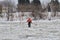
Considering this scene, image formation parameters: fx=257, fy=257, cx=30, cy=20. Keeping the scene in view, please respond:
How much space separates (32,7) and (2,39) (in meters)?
44.0

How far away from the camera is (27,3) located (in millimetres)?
Result: 61281

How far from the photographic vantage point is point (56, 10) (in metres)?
57.4

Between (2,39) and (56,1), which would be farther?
(56,1)

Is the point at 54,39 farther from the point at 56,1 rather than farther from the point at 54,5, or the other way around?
the point at 56,1

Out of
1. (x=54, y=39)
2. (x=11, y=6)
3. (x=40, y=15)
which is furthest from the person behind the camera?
(x=11, y=6)

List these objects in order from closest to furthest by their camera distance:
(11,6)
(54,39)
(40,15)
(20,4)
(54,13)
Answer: (54,39) → (40,15) → (54,13) → (20,4) → (11,6)

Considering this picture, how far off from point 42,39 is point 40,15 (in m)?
37.7

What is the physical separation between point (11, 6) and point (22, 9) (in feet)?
31.3

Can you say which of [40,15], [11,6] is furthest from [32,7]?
[11,6]

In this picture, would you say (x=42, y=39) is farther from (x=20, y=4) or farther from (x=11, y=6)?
(x=11, y=6)

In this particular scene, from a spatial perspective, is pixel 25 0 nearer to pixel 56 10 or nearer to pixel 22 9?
pixel 22 9

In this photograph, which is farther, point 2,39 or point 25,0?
point 25,0


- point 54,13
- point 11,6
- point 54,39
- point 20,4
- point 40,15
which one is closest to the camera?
point 54,39

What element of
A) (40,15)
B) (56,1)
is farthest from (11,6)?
(40,15)
